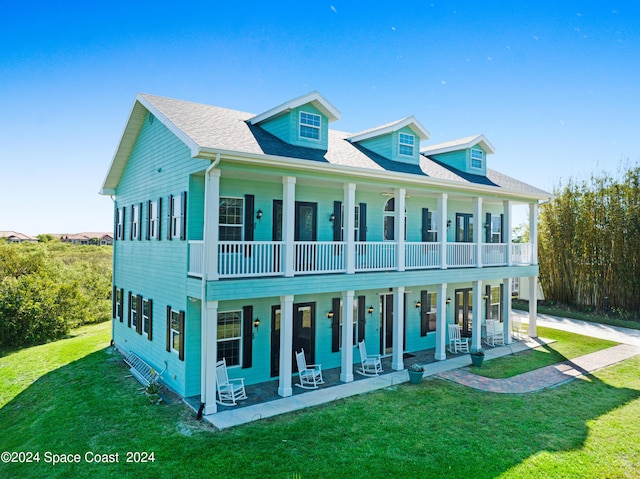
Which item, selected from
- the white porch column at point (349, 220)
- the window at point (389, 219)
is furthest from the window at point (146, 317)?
the window at point (389, 219)

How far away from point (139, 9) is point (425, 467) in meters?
16.2

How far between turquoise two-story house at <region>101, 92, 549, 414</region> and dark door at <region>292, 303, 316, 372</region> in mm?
43

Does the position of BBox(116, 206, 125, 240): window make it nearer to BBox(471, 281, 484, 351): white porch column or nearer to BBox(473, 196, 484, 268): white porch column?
BBox(473, 196, 484, 268): white porch column

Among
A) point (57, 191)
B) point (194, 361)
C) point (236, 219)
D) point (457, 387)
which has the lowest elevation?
point (457, 387)

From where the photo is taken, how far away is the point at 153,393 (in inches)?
414

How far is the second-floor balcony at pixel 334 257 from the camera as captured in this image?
10.1 m

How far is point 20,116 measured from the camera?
2167cm

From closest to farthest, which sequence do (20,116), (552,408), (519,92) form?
(552,408), (519,92), (20,116)

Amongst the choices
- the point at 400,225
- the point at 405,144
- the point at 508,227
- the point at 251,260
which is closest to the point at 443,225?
the point at 400,225

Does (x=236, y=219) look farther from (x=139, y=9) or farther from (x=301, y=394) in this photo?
(x=139, y=9)

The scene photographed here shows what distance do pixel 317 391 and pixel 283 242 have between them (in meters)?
4.16

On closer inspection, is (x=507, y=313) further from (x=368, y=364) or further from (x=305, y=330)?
(x=305, y=330)

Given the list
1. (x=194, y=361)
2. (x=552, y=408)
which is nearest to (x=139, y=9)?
(x=194, y=361)

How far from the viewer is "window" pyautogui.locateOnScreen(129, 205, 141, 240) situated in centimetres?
1460
